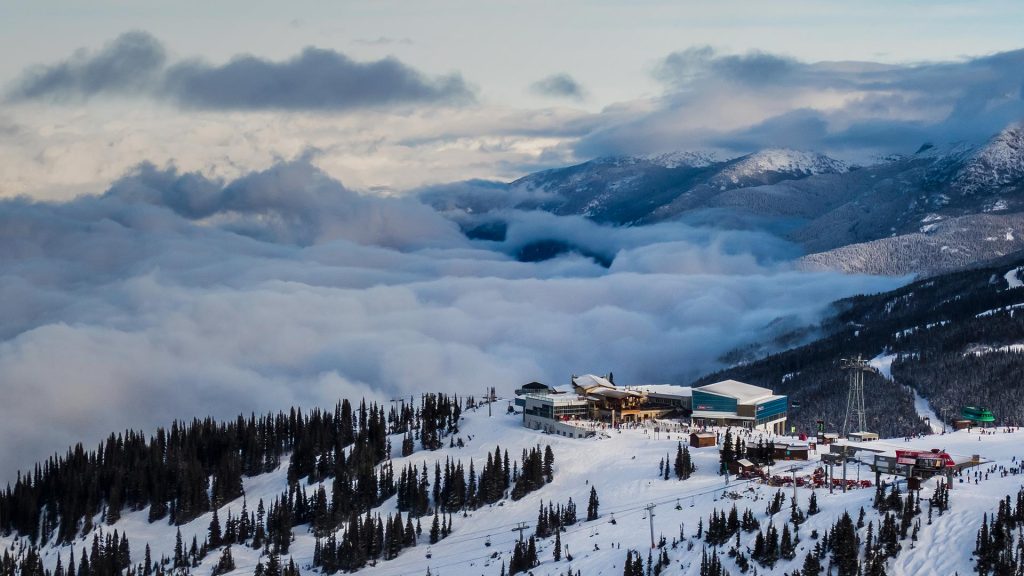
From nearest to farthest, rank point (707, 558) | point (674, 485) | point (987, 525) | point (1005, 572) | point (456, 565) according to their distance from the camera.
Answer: point (1005, 572), point (987, 525), point (707, 558), point (456, 565), point (674, 485)

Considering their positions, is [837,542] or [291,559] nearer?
[837,542]

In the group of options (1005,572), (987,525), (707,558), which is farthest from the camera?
(707,558)

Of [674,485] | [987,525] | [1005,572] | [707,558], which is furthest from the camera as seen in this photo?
[674,485]

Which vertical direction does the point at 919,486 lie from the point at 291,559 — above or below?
above

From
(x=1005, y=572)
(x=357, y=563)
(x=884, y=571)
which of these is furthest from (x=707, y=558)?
(x=357, y=563)

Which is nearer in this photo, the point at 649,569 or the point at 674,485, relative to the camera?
the point at 649,569

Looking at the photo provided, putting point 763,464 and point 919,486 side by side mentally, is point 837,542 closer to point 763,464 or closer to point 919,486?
point 919,486

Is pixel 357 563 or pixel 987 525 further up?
pixel 987 525

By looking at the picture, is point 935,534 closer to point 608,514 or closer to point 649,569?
point 649,569

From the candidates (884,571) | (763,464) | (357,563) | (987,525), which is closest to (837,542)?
(884,571)
